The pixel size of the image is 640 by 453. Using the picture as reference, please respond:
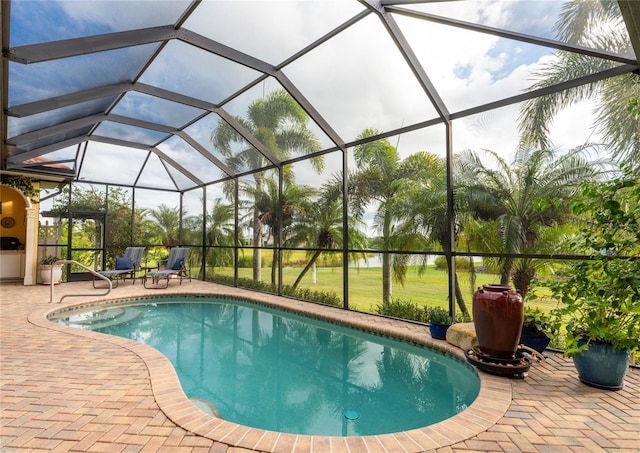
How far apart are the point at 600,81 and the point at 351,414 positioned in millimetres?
5050

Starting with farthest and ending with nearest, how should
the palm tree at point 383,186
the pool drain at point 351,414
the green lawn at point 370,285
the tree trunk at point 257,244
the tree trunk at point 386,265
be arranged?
the green lawn at point 370,285 < the tree trunk at point 257,244 < the tree trunk at point 386,265 < the palm tree at point 383,186 < the pool drain at point 351,414

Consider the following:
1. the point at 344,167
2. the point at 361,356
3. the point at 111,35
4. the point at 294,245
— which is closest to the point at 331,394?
the point at 361,356

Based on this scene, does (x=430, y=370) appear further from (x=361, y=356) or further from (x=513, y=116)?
(x=513, y=116)

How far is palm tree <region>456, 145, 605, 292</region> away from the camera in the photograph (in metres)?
5.68

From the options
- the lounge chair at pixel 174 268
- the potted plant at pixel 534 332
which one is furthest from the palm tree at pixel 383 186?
the lounge chair at pixel 174 268

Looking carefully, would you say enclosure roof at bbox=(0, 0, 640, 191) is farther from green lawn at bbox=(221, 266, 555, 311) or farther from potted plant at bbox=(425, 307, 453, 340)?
green lawn at bbox=(221, 266, 555, 311)

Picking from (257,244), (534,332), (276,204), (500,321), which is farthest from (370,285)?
(500,321)

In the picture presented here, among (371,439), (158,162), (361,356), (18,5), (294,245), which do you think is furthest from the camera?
(158,162)

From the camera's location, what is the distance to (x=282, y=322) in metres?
7.01

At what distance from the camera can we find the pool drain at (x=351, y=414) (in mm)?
3316

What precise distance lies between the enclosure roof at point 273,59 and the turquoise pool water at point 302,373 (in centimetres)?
385

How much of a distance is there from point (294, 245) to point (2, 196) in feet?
33.2

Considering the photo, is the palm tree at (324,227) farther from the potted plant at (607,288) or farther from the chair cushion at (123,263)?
the potted plant at (607,288)

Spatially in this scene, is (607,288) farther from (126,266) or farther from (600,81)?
(126,266)
